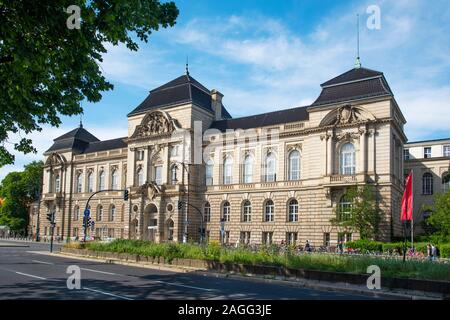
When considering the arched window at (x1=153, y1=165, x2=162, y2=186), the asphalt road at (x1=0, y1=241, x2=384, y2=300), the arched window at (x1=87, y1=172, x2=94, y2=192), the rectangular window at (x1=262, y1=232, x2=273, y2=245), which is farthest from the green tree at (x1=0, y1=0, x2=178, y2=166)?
the arched window at (x1=87, y1=172, x2=94, y2=192)

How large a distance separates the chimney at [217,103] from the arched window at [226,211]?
13.2 metres

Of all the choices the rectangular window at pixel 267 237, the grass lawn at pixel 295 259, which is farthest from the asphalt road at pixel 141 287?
the rectangular window at pixel 267 237

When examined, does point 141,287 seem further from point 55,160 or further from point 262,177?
point 55,160

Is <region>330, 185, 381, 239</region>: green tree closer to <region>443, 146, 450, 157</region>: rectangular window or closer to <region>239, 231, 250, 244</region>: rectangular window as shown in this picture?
<region>239, 231, 250, 244</region>: rectangular window

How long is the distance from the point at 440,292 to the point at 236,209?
132ft

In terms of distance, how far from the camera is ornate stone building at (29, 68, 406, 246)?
46219 millimetres

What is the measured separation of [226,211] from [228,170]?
16.6 feet

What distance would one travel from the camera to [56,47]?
41.2ft

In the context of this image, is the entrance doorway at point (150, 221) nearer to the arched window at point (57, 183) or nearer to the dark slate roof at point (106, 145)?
the dark slate roof at point (106, 145)

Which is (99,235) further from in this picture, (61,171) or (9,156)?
(9,156)

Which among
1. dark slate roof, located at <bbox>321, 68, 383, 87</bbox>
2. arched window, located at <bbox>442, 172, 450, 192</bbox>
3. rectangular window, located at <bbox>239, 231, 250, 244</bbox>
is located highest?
dark slate roof, located at <bbox>321, 68, 383, 87</bbox>

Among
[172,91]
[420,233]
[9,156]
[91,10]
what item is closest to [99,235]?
[172,91]

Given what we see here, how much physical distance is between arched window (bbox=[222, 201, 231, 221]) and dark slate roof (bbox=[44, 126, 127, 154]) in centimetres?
2547

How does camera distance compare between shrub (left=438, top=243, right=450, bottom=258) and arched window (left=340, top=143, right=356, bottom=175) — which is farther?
arched window (left=340, top=143, right=356, bottom=175)
